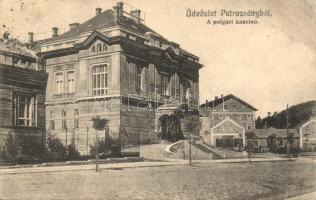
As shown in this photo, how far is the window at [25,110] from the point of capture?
9852mm

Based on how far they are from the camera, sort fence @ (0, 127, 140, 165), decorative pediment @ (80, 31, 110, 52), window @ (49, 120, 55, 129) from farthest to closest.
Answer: decorative pediment @ (80, 31, 110, 52)
window @ (49, 120, 55, 129)
fence @ (0, 127, 140, 165)

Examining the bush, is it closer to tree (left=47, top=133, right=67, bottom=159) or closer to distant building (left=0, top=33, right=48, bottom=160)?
tree (left=47, top=133, right=67, bottom=159)

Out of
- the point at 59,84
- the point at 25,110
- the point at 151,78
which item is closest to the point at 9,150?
the point at 25,110

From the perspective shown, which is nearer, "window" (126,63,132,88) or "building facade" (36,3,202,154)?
"building facade" (36,3,202,154)

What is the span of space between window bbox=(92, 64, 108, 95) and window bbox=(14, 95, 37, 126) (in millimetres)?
1703

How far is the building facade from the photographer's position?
11.2 meters

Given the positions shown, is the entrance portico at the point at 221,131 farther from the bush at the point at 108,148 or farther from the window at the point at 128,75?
the bush at the point at 108,148

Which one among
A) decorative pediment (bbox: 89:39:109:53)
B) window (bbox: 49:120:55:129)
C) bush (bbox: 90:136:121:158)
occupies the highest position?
decorative pediment (bbox: 89:39:109:53)

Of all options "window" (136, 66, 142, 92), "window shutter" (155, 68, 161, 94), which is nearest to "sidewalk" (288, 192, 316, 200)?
"window" (136, 66, 142, 92)

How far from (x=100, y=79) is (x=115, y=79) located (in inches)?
36.0

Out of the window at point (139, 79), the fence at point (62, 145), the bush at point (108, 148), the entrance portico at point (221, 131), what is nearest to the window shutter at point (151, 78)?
the window at point (139, 79)

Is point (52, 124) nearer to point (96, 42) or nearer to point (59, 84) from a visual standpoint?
point (59, 84)

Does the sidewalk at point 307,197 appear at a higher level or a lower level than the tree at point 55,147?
lower

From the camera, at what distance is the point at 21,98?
1015cm
